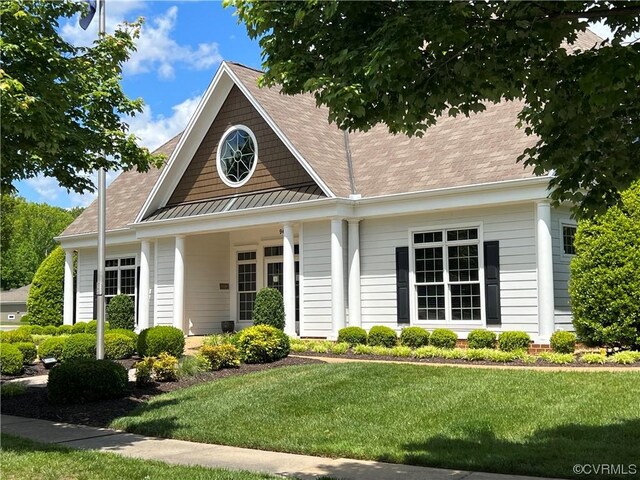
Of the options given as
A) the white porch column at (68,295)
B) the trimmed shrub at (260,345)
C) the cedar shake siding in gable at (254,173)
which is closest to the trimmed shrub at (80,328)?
the white porch column at (68,295)

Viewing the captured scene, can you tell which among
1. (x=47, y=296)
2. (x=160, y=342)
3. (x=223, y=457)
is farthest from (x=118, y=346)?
(x=47, y=296)

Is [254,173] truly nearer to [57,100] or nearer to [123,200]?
[123,200]

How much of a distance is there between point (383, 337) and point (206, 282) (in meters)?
7.92

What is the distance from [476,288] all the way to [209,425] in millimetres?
9101

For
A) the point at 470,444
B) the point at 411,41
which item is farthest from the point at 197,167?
the point at 411,41

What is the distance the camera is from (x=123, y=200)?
1043 inches

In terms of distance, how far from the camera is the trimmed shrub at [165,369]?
42.4ft

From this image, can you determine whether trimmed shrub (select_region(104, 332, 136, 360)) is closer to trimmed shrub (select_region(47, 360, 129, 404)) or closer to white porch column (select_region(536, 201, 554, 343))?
trimmed shrub (select_region(47, 360, 129, 404))

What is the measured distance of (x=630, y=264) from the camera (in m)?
14.2

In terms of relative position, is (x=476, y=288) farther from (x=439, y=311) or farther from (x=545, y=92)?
(x=545, y=92)

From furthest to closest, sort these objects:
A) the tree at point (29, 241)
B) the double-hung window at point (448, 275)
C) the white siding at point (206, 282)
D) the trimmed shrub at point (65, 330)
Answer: the tree at point (29, 241) → the trimmed shrub at point (65, 330) → the white siding at point (206, 282) → the double-hung window at point (448, 275)

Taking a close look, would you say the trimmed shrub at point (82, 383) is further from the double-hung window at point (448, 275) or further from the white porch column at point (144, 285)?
the white porch column at point (144, 285)

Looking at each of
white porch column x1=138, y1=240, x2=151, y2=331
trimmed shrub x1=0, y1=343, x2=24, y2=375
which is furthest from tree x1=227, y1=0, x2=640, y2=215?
white porch column x1=138, y1=240, x2=151, y2=331

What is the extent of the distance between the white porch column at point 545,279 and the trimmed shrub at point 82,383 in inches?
356
